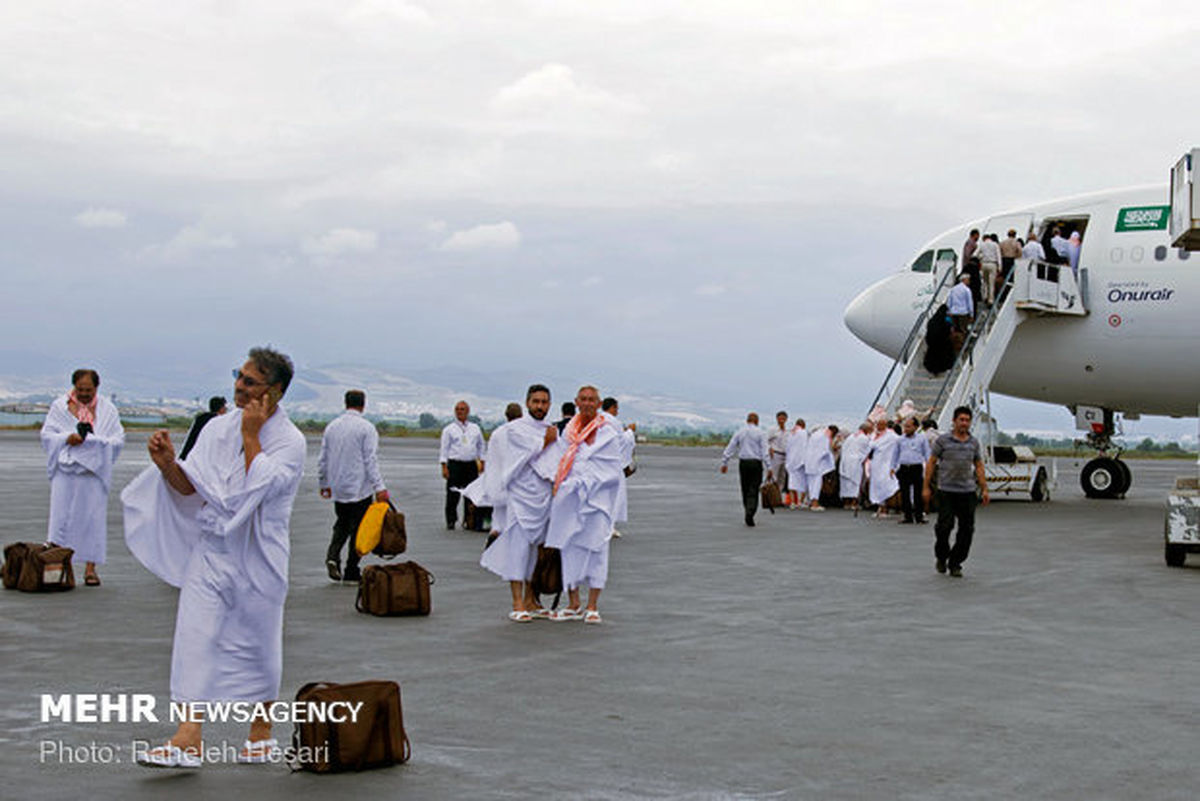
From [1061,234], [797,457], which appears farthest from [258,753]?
[1061,234]

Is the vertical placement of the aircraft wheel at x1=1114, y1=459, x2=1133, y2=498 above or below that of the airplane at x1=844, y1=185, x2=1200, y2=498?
below

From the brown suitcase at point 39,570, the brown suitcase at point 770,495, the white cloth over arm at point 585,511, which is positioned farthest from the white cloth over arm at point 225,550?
the brown suitcase at point 770,495

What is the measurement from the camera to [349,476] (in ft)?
45.7

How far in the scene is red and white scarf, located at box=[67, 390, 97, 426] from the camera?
521 inches

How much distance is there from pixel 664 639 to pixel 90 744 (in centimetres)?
468

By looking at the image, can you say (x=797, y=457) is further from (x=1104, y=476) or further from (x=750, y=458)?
(x=1104, y=476)

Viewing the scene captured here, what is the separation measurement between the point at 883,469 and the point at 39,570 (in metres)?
15.9

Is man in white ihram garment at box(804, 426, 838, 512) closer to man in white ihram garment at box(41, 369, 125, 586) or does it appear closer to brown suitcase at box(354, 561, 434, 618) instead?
man in white ihram garment at box(41, 369, 125, 586)

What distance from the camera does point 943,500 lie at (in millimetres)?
15336

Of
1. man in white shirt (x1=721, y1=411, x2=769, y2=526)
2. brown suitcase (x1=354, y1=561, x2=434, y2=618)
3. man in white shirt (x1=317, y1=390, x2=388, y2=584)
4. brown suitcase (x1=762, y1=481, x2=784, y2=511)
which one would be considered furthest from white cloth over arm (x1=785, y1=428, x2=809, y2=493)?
brown suitcase (x1=354, y1=561, x2=434, y2=618)

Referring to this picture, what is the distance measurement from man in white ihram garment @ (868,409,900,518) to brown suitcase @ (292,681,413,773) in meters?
18.9

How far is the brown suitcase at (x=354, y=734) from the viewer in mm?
6438

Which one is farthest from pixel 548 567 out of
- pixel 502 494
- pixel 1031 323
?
pixel 1031 323

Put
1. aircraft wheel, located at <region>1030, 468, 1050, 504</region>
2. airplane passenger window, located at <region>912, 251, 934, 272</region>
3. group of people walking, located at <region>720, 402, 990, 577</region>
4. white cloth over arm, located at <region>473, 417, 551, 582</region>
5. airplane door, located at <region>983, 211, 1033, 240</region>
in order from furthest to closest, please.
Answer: airplane passenger window, located at <region>912, 251, 934, 272</region>, aircraft wheel, located at <region>1030, 468, 1050, 504</region>, airplane door, located at <region>983, 211, 1033, 240</region>, group of people walking, located at <region>720, 402, 990, 577</region>, white cloth over arm, located at <region>473, 417, 551, 582</region>
